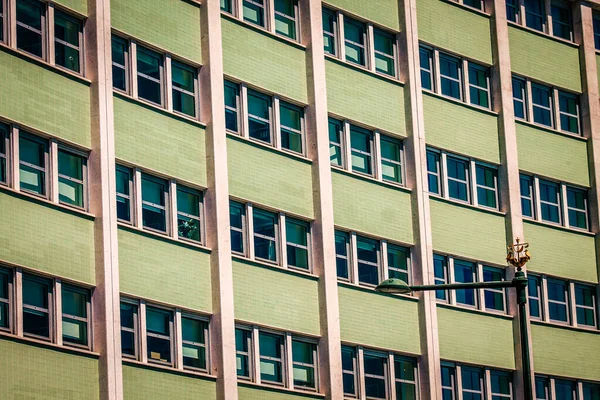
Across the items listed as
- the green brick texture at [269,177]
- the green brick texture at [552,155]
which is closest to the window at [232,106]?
the green brick texture at [269,177]

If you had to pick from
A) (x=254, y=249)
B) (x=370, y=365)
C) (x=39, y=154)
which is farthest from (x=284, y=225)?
(x=39, y=154)

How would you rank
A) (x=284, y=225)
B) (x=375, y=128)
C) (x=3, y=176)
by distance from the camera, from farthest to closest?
(x=375, y=128), (x=284, y=225), (x=3, y=176)

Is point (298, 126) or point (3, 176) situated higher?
point (298, 126)

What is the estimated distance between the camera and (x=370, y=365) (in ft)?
159

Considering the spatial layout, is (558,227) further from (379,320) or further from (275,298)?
(275,298)

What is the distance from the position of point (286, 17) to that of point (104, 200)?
421 inches

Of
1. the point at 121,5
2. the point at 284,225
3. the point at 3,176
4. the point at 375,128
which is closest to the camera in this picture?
the point at 3,176

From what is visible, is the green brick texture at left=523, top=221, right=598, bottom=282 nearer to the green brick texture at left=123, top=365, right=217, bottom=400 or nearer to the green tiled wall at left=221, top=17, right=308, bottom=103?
the green tiled wall at left=221, top=17, right=308, bottom=103

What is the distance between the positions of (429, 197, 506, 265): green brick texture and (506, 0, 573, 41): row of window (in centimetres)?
768

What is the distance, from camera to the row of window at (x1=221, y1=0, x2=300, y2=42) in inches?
1860

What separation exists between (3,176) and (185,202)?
6.67m

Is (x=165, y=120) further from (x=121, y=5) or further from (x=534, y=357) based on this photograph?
(x=534, y=357)

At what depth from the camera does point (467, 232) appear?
2069 inches

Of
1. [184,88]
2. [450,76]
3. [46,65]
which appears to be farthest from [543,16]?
[46,65]
